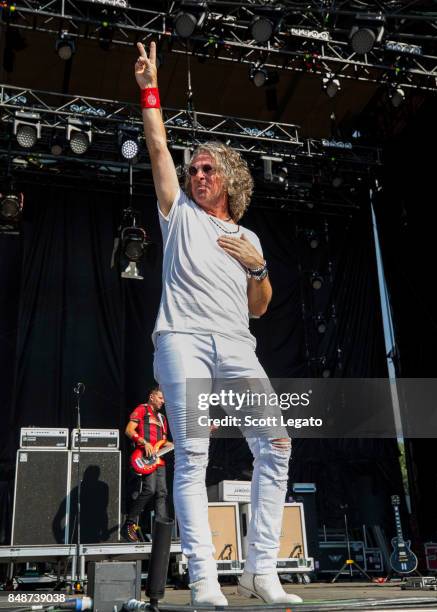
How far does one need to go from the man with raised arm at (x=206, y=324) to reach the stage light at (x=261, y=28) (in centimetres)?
531

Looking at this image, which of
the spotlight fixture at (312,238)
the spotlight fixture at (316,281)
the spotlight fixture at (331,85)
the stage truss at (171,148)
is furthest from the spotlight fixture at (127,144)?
the spotlight fixture at (316,281)

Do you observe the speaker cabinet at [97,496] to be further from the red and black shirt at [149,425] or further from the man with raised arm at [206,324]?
the man with raised arm at [206,324]

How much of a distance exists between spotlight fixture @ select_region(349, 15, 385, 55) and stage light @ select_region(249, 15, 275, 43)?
36.4 inches

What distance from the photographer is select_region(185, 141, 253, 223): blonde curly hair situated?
8.13 feet

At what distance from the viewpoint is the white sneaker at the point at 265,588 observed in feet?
6.40

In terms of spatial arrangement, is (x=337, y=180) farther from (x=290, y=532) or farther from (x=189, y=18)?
(x=290, y=532)

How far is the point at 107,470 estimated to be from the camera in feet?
22.2

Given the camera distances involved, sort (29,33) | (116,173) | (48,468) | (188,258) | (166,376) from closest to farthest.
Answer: (166,376) < (188,258) < (48,468) < (29,33) < (116,173)

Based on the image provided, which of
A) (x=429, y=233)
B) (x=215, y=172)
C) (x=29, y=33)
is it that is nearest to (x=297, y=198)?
(x=429, y=233)

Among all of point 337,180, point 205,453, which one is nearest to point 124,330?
point 337,180

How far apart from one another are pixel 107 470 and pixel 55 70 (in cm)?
611

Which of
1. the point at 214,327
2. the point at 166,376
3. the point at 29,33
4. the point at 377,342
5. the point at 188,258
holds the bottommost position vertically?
the point at 166,376

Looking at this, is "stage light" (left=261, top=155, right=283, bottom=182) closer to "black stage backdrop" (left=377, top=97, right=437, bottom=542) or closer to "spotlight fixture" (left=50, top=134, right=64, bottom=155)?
"black stage backdrop" (left=377, top=97, right=437, bottom=542)

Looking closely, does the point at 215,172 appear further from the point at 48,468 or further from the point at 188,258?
the point at 48,468
